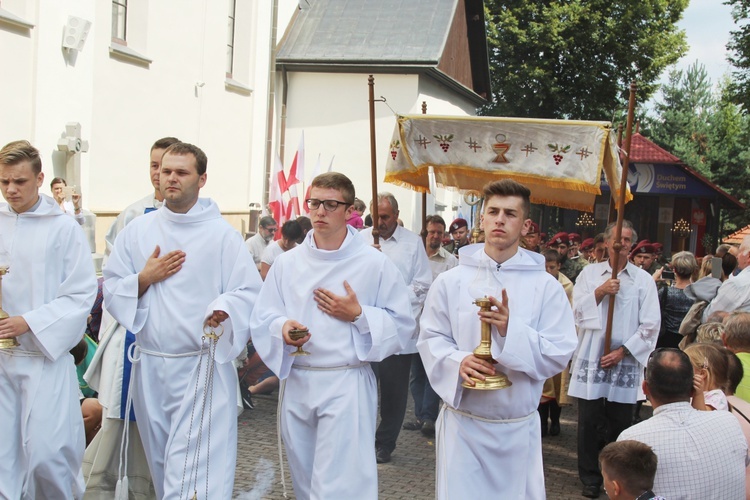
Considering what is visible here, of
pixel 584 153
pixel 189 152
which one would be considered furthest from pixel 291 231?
pixel 189 152

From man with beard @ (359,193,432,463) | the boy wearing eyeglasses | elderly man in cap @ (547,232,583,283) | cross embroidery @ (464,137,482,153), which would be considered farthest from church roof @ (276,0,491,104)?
the boy wearing eyeglasses

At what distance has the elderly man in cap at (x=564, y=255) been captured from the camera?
38.3 feet

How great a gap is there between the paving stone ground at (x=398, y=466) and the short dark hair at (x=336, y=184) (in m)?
2.57

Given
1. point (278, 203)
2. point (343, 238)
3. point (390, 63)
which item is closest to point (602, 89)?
point (390, 63)

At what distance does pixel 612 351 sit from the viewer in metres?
7.38

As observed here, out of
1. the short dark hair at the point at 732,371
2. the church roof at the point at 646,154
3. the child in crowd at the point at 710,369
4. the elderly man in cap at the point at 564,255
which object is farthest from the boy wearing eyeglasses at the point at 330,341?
the church roof at the point at 646,154

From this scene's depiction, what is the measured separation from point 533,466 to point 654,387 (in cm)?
78

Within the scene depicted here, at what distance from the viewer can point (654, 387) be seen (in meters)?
4.40

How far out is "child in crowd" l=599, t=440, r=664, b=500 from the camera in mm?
3955

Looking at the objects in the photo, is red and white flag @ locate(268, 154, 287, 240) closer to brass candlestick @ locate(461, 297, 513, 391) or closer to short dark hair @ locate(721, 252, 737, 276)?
short dark hair @ locate(721, 252, 737, 276)

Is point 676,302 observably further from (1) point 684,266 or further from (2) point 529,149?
(2) point 529,149

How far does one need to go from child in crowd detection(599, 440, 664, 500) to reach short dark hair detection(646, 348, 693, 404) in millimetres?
438

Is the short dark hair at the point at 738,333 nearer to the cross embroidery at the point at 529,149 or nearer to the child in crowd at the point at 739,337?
the child in crowd at the point at 739,337

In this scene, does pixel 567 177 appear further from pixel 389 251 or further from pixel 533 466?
pixel 533 466
